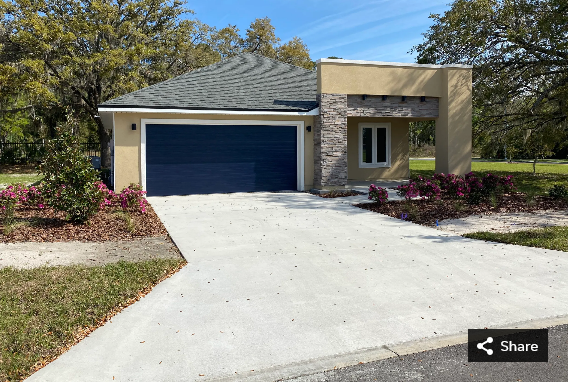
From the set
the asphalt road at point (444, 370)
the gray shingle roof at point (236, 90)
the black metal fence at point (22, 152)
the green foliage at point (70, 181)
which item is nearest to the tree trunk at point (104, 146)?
the black metal fence at point (22, 152)

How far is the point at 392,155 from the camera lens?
20359mm

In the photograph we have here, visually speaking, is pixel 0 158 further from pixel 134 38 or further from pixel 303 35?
pixel 303 35

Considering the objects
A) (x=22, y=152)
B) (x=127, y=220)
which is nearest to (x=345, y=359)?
(x=127, y=220)

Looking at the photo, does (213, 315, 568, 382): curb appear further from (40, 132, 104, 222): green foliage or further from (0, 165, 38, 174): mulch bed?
(0, 165, 38, 174): mulch bed

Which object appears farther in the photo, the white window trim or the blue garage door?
the blue garage door

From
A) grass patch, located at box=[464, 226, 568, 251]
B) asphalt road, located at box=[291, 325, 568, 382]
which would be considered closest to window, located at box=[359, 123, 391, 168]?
grass patch, located at box=[464, 226, 568, 251]

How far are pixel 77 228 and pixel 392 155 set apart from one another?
14276 millimetres

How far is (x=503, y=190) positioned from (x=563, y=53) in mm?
7237

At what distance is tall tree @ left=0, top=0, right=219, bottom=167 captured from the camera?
80.6 ft

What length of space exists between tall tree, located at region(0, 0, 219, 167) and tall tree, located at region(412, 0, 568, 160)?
15754mm

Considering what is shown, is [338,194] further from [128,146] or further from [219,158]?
[128,146]

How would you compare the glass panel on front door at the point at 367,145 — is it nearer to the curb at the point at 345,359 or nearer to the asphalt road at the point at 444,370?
the curb at the point at 345,359

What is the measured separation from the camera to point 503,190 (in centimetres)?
1375

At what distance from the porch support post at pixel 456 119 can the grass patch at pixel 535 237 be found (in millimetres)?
8520
